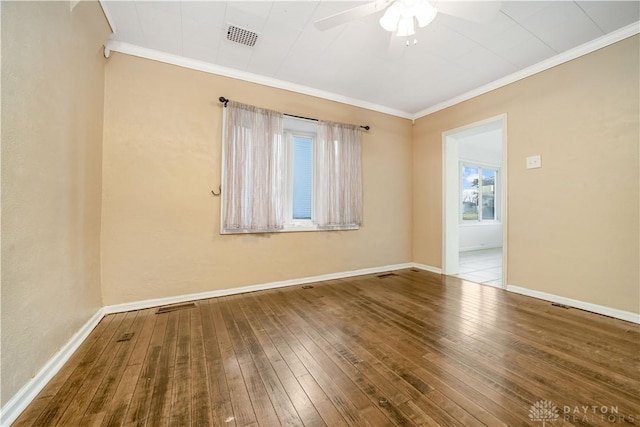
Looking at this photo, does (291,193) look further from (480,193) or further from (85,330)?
(480,193)

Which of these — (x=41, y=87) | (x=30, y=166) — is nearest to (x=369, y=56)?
(x=41, y=87)

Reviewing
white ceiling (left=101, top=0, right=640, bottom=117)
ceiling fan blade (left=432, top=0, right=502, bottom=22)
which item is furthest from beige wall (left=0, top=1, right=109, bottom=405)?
ceiling fan blade (left=432, top=0, right=502, bottom=22)

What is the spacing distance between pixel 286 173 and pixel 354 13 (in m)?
2.13

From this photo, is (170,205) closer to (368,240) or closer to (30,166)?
(30,166)

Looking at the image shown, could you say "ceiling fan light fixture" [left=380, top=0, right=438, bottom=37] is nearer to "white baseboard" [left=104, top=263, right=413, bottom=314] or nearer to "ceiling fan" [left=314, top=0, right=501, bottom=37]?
"ceiling fan" [left=314, top=0, right=501, bottom=37]

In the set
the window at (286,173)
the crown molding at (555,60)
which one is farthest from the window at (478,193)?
the window at (286,173)

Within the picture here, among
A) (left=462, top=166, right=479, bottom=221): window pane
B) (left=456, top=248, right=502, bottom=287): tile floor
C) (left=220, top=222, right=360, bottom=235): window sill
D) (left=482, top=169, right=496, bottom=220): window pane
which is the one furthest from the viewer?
(left=482, top=169, right=496, bottom=220): window pane

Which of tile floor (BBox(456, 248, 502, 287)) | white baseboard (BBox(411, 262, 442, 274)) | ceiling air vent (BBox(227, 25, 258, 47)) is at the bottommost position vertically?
tile floor (BBox(456, 248, 502, 287))

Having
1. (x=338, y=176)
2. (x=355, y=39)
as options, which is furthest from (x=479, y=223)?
(x=355, y=39)

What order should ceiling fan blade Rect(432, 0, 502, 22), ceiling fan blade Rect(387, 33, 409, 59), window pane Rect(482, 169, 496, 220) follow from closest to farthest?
ceiling fan blade Rect(432, 0, 502, 22)
ceiling fan blade Rect(387, 33, 409, 59)
window pane Rect(482, 169, 496, 220)

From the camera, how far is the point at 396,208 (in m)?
4.23

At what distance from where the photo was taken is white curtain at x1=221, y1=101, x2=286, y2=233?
2.84 m

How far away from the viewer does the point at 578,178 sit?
2537mm

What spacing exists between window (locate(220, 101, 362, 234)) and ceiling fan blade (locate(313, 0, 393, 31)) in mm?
1564
